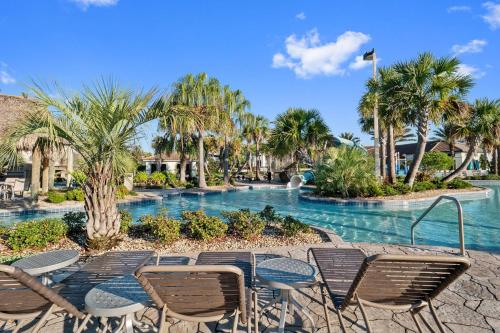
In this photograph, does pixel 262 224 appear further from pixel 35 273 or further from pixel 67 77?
pixel 67 77

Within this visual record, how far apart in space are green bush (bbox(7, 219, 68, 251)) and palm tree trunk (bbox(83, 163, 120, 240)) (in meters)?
1.00

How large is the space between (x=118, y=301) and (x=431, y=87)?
53.0 ft

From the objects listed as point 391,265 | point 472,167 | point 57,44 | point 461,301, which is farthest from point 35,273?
point 472,167

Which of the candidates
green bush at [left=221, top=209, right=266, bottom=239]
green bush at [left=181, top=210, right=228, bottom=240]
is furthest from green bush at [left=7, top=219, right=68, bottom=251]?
green bush at [left=221, top=209, right=266, bottom=239]

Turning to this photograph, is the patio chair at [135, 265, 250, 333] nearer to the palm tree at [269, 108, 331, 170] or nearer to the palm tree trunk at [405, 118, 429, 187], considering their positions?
the palm tree trunk at [405, 118, 429, 187]

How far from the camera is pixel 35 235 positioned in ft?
17.6

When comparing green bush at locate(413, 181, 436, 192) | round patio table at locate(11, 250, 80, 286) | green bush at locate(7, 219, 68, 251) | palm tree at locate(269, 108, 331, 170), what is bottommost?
green bush at locate(7, 219, 68, 251)

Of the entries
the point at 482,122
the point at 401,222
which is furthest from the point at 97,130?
the point at 482,122

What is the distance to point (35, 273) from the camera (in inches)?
116

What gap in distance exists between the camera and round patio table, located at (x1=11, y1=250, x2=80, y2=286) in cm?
297

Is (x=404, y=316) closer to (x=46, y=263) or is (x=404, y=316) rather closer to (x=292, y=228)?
(x=292, y=228)

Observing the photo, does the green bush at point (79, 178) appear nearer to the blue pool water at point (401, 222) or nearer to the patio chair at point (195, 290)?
the blue pool water at point (401, 222)

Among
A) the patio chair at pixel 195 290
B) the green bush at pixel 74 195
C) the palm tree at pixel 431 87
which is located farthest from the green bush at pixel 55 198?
the palm tree at pixel 431 87

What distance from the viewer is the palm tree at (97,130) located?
→ 4.56m
